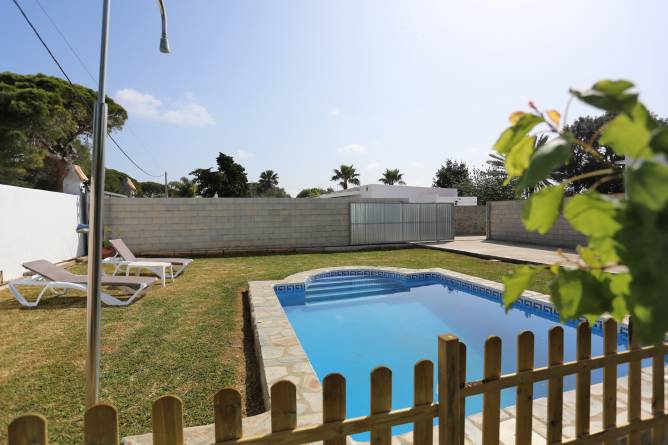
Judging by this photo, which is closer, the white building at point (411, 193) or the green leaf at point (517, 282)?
the green leaf at point (517, 282)

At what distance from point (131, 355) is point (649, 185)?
4.61 metres

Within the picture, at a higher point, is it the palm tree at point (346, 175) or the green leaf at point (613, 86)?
the palm tree at point (346, 175)

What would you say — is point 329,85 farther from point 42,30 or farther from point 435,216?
point 435,216

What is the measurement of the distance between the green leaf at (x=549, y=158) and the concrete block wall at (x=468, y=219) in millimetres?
21815

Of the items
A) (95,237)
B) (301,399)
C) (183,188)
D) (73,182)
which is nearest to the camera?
(95,237)

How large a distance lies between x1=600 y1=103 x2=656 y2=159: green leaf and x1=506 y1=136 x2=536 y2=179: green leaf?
247mm

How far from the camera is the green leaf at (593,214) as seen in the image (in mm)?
524

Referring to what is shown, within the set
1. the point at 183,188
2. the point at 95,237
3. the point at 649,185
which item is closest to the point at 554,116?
the point at 649,185

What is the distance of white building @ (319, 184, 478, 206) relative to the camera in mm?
30531

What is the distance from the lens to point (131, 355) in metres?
3.88

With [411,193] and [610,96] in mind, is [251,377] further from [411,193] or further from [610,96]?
[411,193]

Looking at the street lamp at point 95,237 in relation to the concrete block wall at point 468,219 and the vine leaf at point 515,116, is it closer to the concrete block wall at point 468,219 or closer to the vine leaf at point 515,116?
the vine leaf at point 515,116

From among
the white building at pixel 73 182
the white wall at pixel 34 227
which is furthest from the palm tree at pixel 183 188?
the white wall at pixel 34 227

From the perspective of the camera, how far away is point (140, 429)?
8.46 ft
